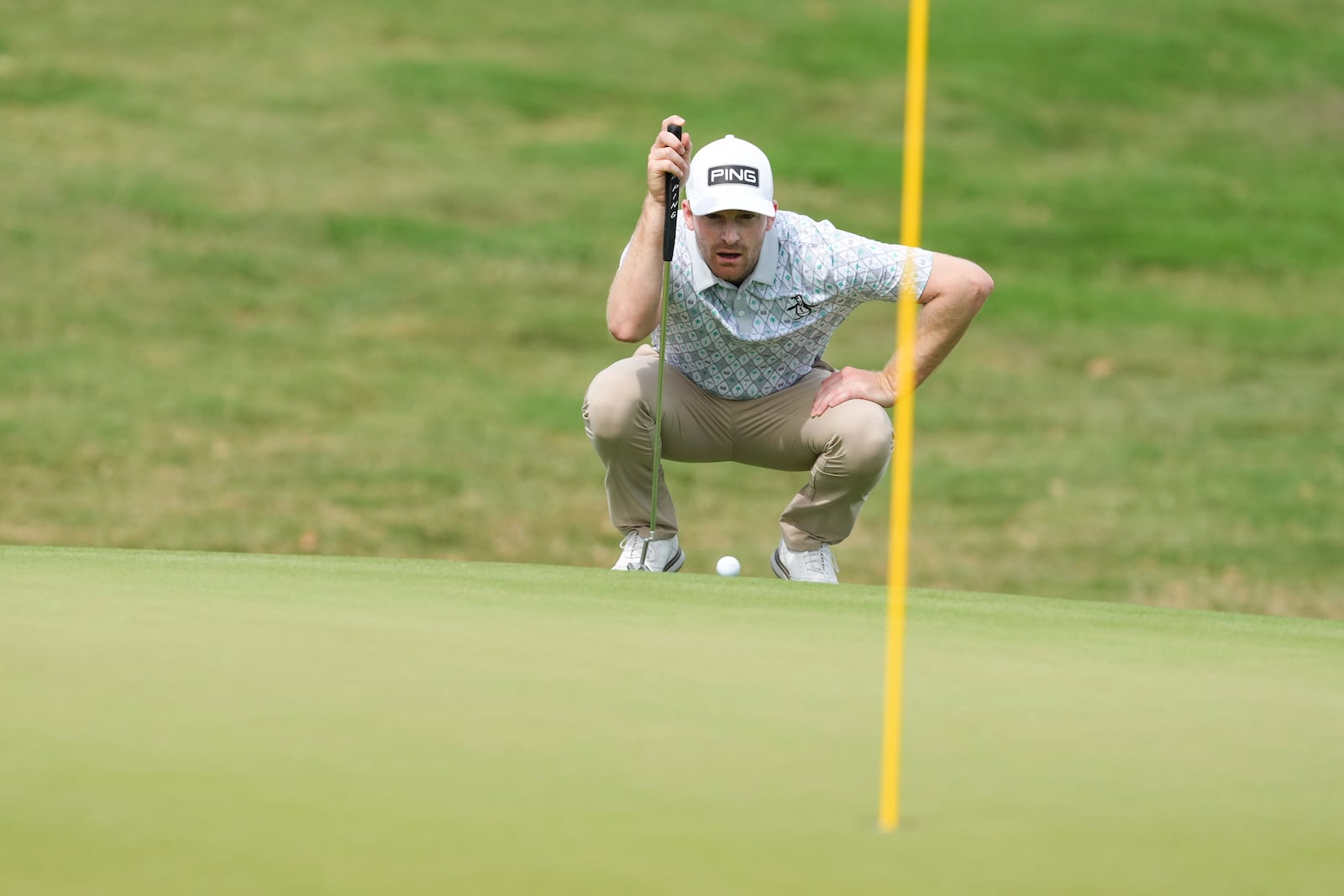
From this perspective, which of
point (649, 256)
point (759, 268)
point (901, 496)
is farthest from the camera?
point (759, 268)

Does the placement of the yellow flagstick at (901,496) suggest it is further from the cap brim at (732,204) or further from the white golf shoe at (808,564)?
the white golf shoe at (808,564)

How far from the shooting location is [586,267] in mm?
15828

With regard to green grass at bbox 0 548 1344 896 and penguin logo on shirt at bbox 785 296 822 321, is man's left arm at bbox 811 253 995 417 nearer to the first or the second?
penguin logo on shirt at bbox 785 296 822 321

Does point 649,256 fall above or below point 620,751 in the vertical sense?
above

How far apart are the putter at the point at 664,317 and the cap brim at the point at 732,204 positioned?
9cm

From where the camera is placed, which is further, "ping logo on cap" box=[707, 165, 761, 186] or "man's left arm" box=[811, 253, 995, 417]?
"man's left arm" box=[811, 253, 995, 417]

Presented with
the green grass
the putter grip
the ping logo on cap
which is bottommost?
the green grass

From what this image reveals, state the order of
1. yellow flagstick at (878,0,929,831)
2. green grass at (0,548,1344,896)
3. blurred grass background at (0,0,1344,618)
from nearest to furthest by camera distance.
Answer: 1. green grass at (0,548,1344,896)
2. yellow flagstick at (878,0,929,831)
3. blurred grass background at (0,0,1344,618)

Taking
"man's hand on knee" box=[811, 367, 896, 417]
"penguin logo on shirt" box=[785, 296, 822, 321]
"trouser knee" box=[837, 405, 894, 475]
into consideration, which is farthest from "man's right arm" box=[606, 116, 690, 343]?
"trouser knee" box=[837, 405, 894, 475]

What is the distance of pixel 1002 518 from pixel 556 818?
1014 cm

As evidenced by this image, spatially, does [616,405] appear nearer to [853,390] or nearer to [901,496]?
[853,390]

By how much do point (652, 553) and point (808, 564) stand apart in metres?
0.52

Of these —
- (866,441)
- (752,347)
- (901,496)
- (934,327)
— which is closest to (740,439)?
(752,347)

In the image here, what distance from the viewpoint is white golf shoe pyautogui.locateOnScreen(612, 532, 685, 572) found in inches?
243
